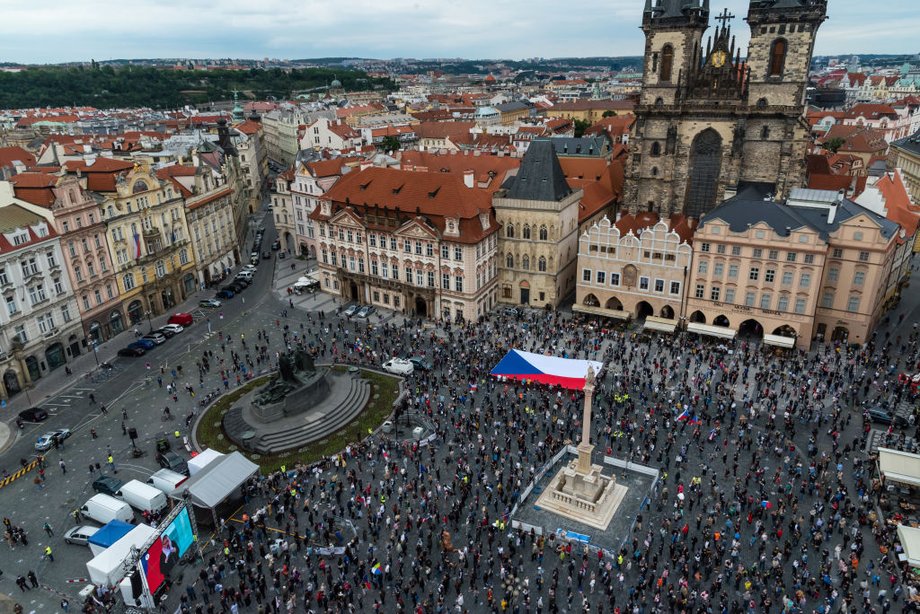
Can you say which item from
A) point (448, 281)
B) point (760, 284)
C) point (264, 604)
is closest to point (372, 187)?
point (448, 281)

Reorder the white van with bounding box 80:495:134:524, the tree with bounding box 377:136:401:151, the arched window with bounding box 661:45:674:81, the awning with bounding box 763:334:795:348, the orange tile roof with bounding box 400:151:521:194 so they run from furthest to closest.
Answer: the tree with bounding box 377:136:401:151, the orange tile roof with bounding box 400:151:521:194, the arched window with bounding box 661:45:674:81, the awning with bounding box 763:334:795:348, the white van with bounding box 80:495:134:524

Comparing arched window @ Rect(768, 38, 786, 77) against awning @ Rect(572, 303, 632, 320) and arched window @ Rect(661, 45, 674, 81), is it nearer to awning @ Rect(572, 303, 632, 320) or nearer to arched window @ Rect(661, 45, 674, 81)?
arched window @ Rect(661, 45, 674, 81)

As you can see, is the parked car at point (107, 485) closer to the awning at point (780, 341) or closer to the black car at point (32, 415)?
the black car at point (32, 415)

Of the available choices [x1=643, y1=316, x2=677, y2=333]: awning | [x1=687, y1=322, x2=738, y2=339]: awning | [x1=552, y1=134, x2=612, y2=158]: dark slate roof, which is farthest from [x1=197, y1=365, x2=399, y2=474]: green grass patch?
[x1=552, y1=134, x2=612, y2=158]: dark slate roof

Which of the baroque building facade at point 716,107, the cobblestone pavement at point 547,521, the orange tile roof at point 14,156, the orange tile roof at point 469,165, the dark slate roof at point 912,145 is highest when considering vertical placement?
the baroque building facade at point 716,107

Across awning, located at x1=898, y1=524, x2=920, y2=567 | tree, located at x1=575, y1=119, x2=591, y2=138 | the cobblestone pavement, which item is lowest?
the cobblestone pavement

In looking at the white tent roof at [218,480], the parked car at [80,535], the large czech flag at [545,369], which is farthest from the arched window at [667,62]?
the parked car at [80,535]
